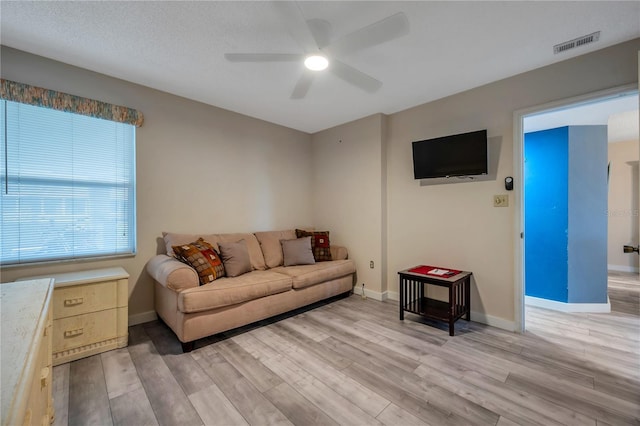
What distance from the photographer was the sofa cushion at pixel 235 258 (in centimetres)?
306

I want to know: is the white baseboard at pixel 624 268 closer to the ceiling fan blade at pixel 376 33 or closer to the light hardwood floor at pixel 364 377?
the light hardwood floor at pixel 364 377

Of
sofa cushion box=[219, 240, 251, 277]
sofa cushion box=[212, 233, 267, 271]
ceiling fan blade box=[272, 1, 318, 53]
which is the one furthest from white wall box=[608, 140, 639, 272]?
sofa cushion box=[219, 240, 251, 277]

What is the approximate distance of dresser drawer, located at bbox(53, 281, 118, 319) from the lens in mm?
2164

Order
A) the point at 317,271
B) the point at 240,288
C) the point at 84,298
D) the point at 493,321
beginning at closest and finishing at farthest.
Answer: the point at 84,298
the point at 240,288
the point at 493,321
the point at 317,271

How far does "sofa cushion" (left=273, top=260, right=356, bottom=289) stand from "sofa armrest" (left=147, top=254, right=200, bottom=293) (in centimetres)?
109

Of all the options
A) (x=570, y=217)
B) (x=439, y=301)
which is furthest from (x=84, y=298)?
(x=570, y=217)

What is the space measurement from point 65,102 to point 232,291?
90.5 inches

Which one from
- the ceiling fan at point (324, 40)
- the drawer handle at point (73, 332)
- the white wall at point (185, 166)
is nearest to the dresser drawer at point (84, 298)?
the drawer handle at point (73, 332)

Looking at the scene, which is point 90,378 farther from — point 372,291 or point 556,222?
point 556,222

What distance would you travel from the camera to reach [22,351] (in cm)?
85

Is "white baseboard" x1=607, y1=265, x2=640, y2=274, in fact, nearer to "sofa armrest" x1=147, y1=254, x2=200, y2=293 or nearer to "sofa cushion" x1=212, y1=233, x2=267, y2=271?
"sofa cushion" x1=212, y1=233, x2=267, y2=271

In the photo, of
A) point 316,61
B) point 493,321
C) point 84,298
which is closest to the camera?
point 316,61

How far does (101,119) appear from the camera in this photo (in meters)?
2.73

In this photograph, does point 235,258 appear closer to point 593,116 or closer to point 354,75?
point 354,75
